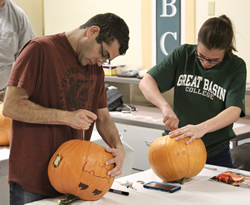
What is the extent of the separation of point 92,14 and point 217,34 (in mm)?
3121

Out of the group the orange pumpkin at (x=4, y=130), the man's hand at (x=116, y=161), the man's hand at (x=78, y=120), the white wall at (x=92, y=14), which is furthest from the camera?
the white wall at (x=92, y=14)

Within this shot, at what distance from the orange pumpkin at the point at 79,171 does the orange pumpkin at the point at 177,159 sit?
1.03 feet

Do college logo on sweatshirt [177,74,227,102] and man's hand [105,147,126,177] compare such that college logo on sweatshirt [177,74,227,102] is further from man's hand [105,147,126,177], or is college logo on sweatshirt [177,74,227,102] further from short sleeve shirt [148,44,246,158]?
man's hand [105,147,126,177]

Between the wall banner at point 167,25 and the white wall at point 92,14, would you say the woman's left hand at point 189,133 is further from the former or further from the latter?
the white wall at point 92,14

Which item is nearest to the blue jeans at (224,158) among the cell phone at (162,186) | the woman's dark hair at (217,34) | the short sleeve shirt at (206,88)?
the short sleeve shirt at (206,88)

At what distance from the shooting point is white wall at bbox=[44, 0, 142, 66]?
4090 millimetres

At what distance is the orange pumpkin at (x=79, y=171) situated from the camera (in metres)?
1.28

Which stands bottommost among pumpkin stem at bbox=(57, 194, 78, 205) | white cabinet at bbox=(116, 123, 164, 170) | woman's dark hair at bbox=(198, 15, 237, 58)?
white cabinet at bbox=(116, 123, 164, 170)

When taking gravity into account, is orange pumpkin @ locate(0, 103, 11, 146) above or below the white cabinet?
above

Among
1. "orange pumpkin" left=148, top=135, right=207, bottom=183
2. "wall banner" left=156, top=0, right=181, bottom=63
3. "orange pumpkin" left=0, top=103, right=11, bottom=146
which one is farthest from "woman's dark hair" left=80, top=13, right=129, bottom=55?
"wall banner" left=156, top=0, right=181, bottom=63

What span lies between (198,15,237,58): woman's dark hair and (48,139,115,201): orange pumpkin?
0.77 meters

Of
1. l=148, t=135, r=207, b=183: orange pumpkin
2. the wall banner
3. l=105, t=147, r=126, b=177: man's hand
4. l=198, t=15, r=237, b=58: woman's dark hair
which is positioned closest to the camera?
l=105, t=147, r=126, b=177: man's hand

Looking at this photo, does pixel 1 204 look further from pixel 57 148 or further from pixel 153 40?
pixel 153 40

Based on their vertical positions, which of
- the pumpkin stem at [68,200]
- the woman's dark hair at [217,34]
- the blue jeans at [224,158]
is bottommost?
the blue jeans at [224,158]
